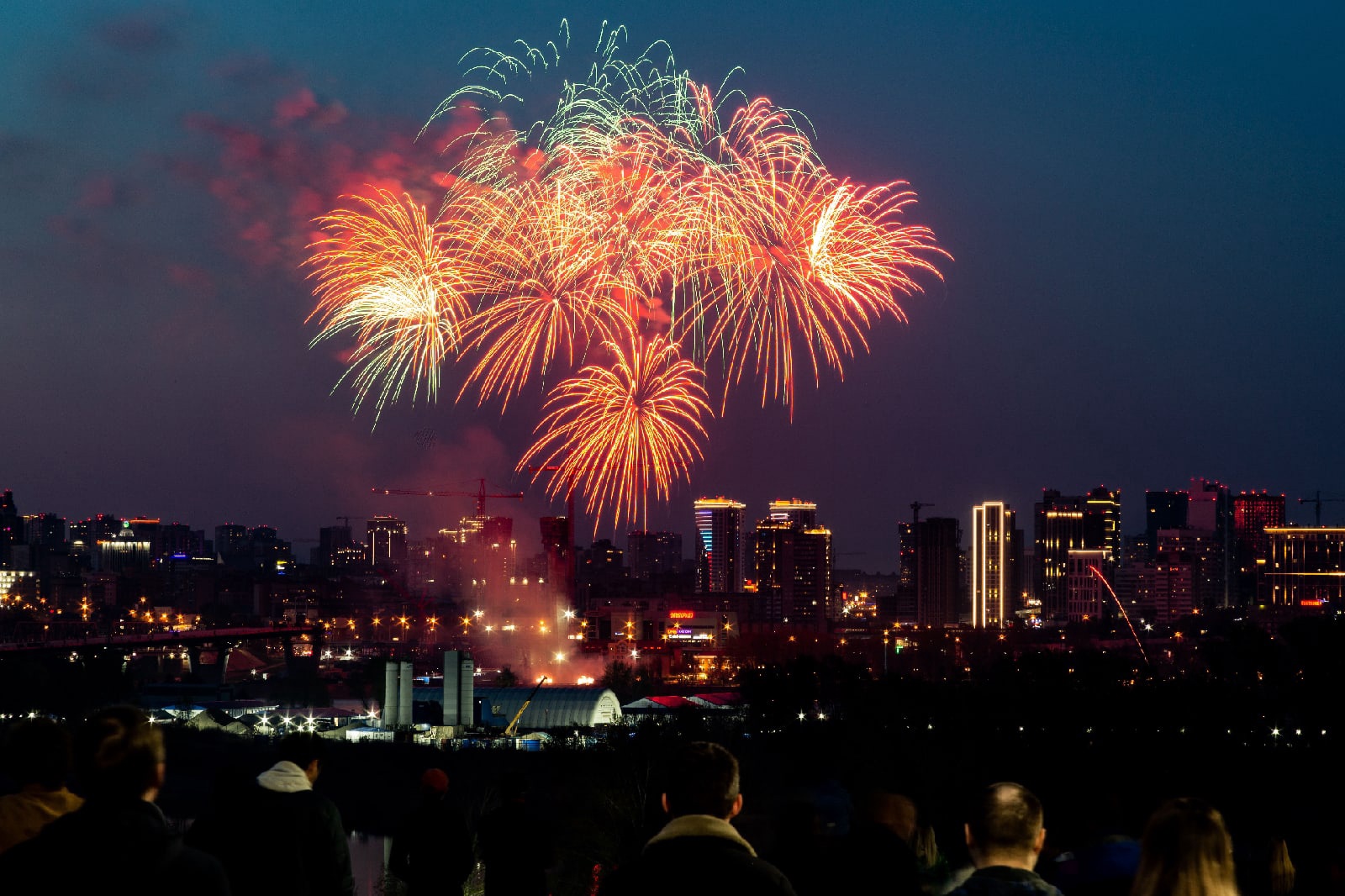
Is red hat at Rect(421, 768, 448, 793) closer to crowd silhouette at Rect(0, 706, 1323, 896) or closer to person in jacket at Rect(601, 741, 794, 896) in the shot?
crowd silhouette at Rect(0, 706, 1323, 896)

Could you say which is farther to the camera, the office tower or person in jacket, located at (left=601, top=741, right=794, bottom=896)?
the office tower

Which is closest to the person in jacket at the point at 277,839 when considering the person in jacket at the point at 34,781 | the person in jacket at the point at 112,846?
the person in jacket at the point at 34,781

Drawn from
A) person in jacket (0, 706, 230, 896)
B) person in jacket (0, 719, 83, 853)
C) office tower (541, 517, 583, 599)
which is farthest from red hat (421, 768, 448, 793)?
office tower (541, 517, 583, 599)

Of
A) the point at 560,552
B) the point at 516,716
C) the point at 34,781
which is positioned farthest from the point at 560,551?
the point at 34,781

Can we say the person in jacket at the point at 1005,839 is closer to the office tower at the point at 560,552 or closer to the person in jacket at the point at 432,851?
the person in jacket at the point at 432,851

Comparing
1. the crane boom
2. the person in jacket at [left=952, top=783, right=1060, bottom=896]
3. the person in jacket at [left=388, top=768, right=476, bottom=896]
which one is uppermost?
the person in jacket at [left=952, top=783, right=1060, bottom=896]

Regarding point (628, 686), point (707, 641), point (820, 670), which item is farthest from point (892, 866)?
point (707, 641)
